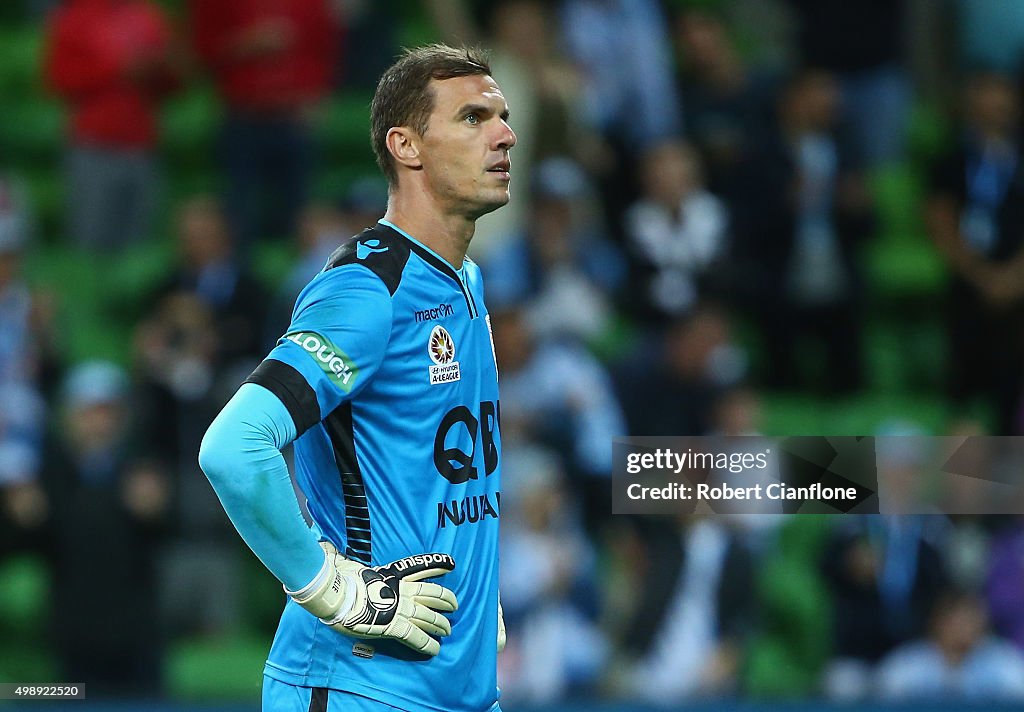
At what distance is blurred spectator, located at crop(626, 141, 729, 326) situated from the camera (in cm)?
883

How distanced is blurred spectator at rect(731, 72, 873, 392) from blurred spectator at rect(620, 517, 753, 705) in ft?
6.20

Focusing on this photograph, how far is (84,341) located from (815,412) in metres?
4.56

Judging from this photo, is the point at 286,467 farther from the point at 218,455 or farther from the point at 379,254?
the point at 379,254

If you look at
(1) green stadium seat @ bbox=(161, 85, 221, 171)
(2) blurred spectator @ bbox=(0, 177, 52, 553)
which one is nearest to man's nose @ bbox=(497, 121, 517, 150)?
(2) blurred spectator @ bbox=(0, 177, 52, 553)

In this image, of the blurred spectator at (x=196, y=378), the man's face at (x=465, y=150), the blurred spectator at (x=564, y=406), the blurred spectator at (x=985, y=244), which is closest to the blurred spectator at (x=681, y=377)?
the blurred spectator at (x=564, y=406)

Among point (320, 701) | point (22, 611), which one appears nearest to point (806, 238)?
point (22, 611)

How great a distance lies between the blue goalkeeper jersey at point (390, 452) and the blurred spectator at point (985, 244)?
6.03 metres

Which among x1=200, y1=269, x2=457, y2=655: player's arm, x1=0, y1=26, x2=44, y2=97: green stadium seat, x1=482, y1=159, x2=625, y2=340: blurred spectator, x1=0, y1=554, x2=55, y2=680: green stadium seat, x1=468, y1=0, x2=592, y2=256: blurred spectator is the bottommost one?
x1=0, y1=554, x2=55, y2=680: green stadium seat

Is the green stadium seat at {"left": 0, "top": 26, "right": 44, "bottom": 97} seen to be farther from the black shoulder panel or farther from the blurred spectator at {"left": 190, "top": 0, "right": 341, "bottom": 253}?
the black shoulder panel

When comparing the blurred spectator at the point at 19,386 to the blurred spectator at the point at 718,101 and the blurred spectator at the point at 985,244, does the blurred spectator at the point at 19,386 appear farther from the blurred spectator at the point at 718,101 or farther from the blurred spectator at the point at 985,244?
the blurred spectator at the point at 985,244

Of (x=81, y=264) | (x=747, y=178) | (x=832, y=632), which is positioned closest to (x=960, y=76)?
(x=747, y=178)

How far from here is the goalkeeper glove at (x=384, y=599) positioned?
307 centimetres

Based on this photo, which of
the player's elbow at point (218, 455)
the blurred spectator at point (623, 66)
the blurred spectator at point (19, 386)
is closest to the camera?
the player's elbow at point (218, 455)

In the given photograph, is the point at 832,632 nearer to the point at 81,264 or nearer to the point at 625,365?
the point at 625,365
